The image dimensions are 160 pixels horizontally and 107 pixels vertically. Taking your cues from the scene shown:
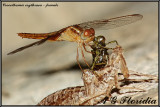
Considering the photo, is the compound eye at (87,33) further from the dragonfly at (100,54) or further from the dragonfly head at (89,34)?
the dragonfly at (100,54)

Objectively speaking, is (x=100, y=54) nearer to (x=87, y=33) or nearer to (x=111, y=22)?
(x=87, y=33)

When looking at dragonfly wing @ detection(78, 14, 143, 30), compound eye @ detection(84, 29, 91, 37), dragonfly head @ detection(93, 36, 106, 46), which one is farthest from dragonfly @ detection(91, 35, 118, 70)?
dragonfly wing @ detection(78, 14, 143, 30)

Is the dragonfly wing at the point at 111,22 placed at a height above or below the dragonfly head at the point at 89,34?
above

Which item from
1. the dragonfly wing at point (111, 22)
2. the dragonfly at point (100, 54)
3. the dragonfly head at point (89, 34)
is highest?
the dragonfly wing at point (111, 22)

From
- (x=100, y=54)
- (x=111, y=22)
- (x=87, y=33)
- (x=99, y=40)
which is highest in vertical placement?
(x=111, y=22)

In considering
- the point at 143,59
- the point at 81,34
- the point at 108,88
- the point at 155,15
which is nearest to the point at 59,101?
the point at 108,88

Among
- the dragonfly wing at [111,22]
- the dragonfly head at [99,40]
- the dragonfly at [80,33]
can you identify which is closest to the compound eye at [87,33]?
the dragonfly at [80,33]

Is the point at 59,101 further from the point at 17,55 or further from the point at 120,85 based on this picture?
the point at 17,55

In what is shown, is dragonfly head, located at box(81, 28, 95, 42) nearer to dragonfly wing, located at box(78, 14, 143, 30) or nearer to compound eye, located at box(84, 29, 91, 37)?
compound eye, located at box(84, 29, 91, 37)

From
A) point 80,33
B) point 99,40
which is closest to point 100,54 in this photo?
point 99,40

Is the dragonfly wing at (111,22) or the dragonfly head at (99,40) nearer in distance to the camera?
the dragonfly head at (99,40)

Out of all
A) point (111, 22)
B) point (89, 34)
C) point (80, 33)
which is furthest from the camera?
point (111, 22)
